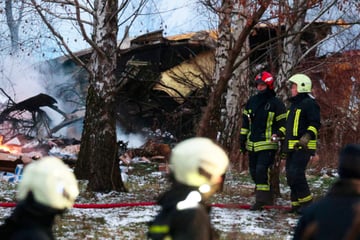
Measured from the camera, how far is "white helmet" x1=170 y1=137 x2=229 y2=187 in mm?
3148

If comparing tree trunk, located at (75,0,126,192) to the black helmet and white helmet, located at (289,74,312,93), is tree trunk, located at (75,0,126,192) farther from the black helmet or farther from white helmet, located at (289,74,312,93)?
the black helmet

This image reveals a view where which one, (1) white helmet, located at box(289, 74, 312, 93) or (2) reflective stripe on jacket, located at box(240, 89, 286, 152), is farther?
(2) reflective stripe on jacket, located at box(240, 89, 286, 152)

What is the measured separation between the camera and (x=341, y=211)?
3.19m

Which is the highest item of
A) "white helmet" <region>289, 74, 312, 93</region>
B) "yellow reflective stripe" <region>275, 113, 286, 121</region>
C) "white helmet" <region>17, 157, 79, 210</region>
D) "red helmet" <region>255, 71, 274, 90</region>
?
"red helmet" <region>255, 71, 274, 90</region>

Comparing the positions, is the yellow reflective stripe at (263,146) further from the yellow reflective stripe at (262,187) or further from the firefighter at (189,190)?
the firefighter at (189,190)

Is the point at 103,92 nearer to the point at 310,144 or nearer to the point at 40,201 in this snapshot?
the point at 310,144

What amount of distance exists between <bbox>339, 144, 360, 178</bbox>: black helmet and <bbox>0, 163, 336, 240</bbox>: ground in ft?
10.4

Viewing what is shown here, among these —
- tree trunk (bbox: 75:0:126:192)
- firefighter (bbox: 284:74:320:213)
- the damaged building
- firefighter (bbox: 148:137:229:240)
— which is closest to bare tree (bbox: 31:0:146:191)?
tree trunk (bbox: 75:0:126:192)

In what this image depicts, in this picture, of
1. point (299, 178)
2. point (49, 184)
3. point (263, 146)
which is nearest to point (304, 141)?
point (299, 178)

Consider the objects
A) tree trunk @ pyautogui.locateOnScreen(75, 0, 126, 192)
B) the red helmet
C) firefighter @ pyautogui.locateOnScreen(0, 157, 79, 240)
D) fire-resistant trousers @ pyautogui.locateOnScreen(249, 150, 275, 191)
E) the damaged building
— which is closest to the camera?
firefighter @ pyautogui.locateOnScreen(0, 157, 79, 240)

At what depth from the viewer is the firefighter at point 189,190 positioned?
118 inches

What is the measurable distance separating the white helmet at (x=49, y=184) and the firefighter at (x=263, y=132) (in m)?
5.37

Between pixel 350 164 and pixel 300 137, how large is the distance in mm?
4717

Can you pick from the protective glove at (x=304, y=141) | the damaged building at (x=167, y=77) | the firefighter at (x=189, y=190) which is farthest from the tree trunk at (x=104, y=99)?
the damaged building at (x=167, y=77)
